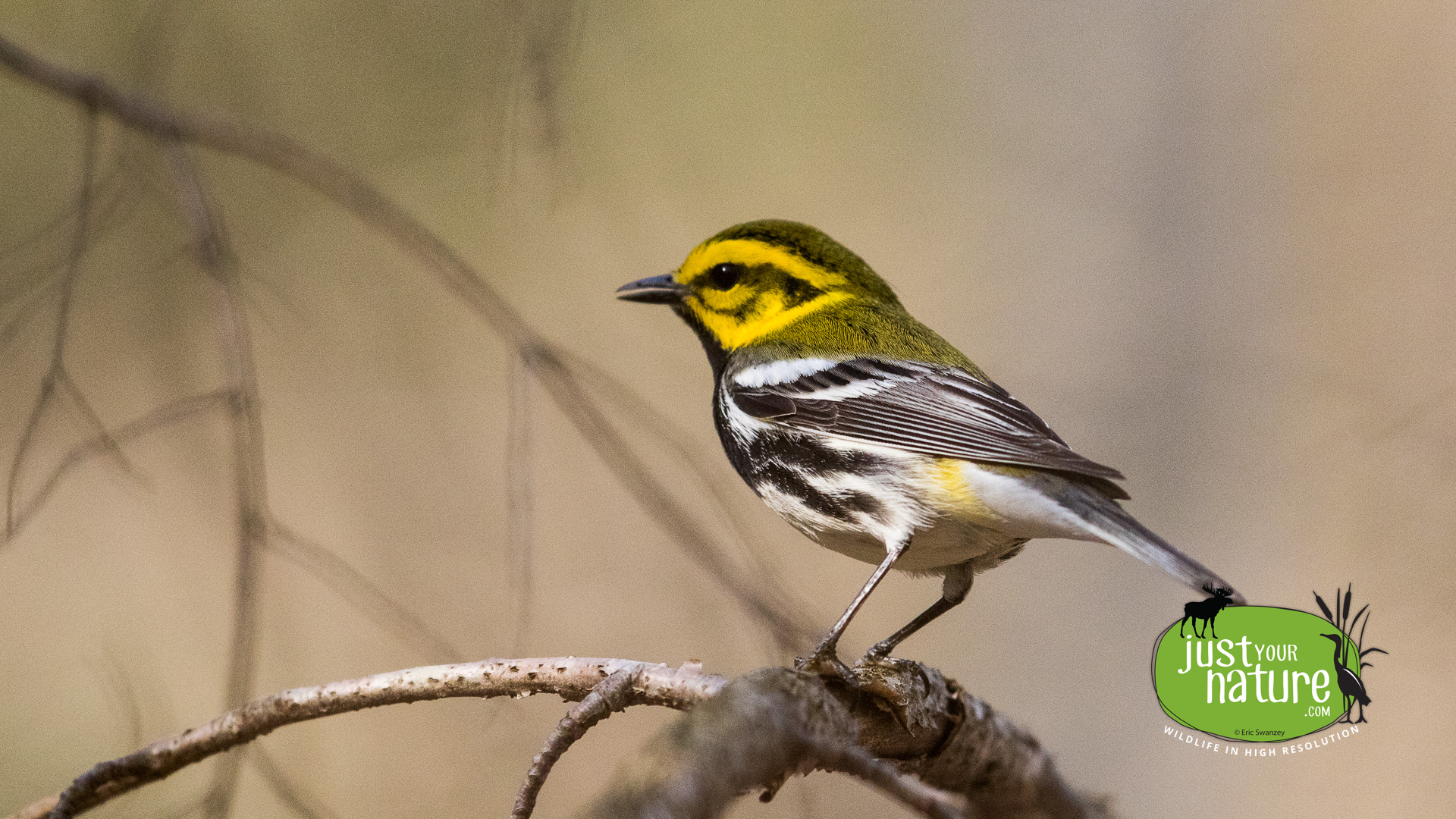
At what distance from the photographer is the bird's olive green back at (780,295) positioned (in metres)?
2.80

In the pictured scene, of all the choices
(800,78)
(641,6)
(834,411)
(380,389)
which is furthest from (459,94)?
(834,411)

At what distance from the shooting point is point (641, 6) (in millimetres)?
5105

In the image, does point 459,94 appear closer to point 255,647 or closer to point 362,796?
point 362,796

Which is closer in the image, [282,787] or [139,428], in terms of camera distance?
[282,787]

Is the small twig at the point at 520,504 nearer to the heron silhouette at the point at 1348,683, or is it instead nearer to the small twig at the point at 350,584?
the small twig at the point at 350,584

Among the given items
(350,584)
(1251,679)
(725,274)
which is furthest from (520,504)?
(1251,679)

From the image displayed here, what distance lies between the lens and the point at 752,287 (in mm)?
2906

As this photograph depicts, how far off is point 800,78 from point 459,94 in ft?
6.27

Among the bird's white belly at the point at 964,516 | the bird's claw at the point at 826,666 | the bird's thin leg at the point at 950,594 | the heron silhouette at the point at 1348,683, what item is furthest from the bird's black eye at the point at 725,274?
the heron silhouette at the point at 1348,683

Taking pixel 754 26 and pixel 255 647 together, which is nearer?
pixel 255 647

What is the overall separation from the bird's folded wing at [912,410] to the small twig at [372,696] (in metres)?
0.84

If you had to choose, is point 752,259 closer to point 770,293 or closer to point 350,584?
point 770,293

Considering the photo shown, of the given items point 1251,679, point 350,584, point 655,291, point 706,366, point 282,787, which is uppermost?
point 706,366

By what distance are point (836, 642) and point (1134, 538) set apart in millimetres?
595
